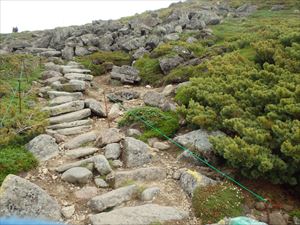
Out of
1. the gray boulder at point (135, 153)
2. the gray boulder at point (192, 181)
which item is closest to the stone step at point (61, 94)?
the gray boulder at point (135, 153)

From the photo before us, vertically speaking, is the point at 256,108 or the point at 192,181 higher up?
the point at 256,108

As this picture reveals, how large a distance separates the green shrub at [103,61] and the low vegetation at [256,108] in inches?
298

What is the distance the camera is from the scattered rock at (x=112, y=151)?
9258 millimetres

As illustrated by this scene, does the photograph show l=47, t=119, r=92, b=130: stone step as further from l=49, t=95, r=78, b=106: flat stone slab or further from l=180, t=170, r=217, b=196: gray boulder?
l=180, t=170, r=217, b=196: gray boulder

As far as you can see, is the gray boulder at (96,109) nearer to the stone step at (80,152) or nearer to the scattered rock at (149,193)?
the stone step at (80,152)

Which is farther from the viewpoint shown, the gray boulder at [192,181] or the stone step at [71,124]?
the stone step at [71,124]

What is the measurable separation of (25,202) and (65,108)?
600 cm

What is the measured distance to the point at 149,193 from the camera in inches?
295

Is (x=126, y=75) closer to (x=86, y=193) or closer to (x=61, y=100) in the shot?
(x=61, y=100)

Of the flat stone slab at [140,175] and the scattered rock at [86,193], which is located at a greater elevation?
the flat stone slab at [140,175]

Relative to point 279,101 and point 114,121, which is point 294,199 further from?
point 114,121

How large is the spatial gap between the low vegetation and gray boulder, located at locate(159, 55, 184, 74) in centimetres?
306

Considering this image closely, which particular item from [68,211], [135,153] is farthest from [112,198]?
[135,153]

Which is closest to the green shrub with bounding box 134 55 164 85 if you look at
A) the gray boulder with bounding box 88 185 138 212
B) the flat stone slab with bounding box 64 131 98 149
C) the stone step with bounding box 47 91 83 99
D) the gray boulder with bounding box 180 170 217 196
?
the stone step with bounding box 47 91 83 99
